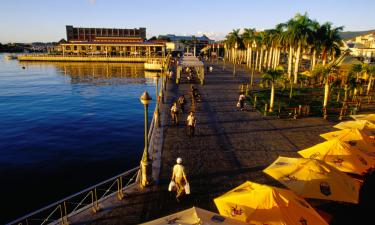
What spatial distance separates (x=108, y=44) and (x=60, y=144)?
4505 inches

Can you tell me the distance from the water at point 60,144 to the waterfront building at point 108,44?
86782 millimetres

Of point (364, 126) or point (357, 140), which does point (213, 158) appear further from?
point (364, 126)

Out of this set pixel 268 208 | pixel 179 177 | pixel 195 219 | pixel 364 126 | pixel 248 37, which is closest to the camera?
pixel 195 219

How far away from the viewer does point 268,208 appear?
24.9ft

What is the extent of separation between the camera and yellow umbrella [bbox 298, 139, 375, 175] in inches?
460

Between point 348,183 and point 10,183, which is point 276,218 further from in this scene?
point 10,183

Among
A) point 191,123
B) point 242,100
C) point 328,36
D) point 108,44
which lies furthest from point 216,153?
point 108,44

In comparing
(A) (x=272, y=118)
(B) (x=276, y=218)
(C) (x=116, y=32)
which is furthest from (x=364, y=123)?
(C) (x=116, y=32)

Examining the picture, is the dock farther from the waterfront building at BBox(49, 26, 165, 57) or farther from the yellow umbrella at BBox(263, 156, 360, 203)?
the waterfront building at BBox(49, 26, 165, 57)

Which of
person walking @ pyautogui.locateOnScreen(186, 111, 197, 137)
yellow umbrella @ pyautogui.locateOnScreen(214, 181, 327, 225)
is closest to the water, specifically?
person walking @ pyautogui.locateOnScreen(186, 111, 197, 137)

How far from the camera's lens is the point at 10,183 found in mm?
16422

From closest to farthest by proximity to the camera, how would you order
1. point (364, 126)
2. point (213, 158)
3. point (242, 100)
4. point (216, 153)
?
point (213, 158), point (216, 153), point (364, 126), point (242, 100)

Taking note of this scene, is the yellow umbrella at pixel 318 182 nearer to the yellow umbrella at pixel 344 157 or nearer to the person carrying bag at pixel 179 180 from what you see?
the yellow umbrella at pixel 344 157

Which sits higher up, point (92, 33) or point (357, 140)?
point (92, 33)
